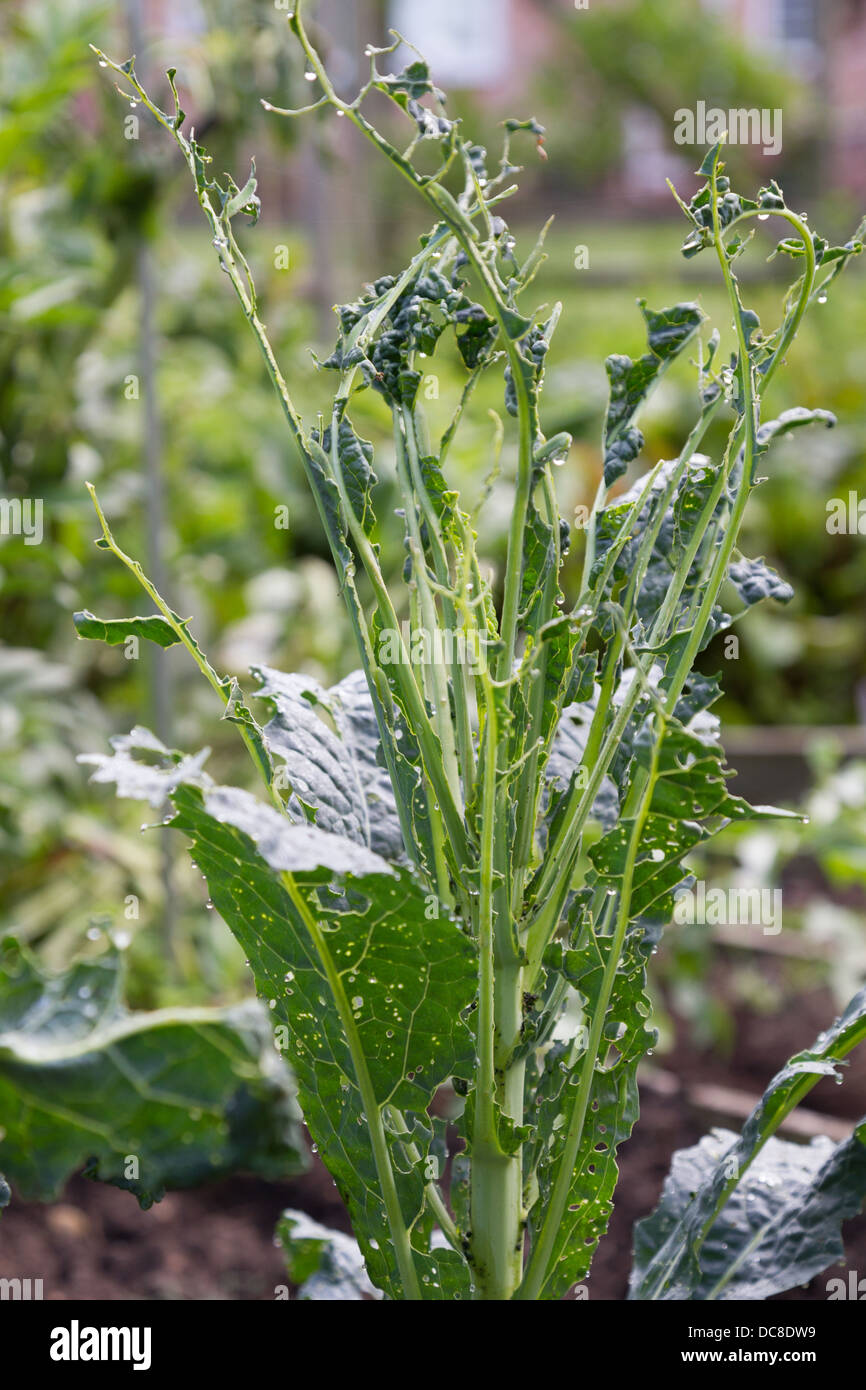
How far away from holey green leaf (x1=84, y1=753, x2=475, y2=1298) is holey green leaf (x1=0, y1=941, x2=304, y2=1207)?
556 millimetres

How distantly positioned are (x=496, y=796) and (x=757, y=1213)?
40 cm

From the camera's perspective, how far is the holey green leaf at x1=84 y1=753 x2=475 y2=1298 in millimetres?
640

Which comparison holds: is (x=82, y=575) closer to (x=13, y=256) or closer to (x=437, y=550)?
(x=13, y=256)

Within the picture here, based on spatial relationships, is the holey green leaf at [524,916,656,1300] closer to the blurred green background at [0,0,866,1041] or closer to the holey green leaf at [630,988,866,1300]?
the holey green leaf at [630,988,866,1300]

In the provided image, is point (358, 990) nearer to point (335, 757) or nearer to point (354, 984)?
point (354, 984)

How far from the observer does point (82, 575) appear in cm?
269

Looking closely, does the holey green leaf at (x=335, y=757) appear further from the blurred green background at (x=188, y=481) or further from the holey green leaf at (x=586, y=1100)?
the blurred green background at (x=188, y=481)

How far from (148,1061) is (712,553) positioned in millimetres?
884

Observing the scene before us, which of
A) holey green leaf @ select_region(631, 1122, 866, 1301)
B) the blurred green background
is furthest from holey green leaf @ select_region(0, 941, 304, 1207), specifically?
holey green leaf @ select_region(631, 1122, 866, 1301)

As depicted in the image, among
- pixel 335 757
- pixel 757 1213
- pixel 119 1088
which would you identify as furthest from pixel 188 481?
pixel 757 1213

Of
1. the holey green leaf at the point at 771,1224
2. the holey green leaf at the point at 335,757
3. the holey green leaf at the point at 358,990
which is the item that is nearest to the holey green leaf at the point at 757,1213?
the holey green leaf at the point at 771,1224

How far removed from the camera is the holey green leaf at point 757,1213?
792 mm

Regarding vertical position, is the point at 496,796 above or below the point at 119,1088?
above

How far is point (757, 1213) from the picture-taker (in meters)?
0.90
